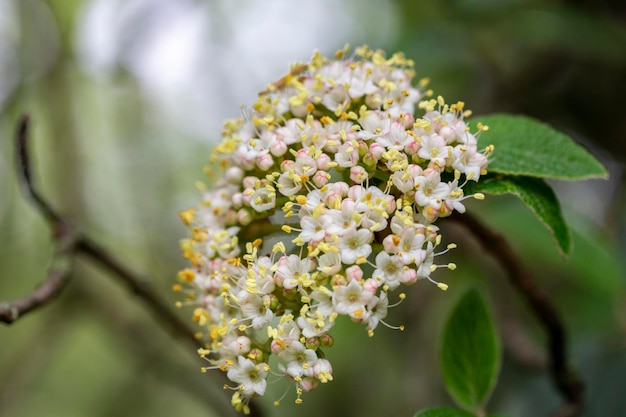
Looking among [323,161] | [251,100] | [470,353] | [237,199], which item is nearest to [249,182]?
[237,199]

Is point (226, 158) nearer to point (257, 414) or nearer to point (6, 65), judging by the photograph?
point (257, 414)

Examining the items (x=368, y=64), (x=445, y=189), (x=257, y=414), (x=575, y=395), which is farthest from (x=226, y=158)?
(x=575, y=395)

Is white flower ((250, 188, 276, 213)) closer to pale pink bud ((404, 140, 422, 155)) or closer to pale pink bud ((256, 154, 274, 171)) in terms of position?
pale pink bud ((256, 154, 274, 171))

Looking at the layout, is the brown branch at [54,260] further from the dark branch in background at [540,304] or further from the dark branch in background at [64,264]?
the dark branch in background at [540,304]

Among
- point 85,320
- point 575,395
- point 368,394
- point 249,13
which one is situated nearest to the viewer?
point 575,395

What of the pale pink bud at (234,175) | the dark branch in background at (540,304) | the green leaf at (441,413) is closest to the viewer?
the green leaf at (441,413)

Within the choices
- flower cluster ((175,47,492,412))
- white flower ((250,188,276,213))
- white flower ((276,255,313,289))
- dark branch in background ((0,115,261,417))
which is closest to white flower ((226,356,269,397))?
flower cluster ((175,47,492,412))

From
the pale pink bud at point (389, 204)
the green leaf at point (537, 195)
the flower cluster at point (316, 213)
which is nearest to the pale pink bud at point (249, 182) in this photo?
the flower cluster at point (316, 213)
